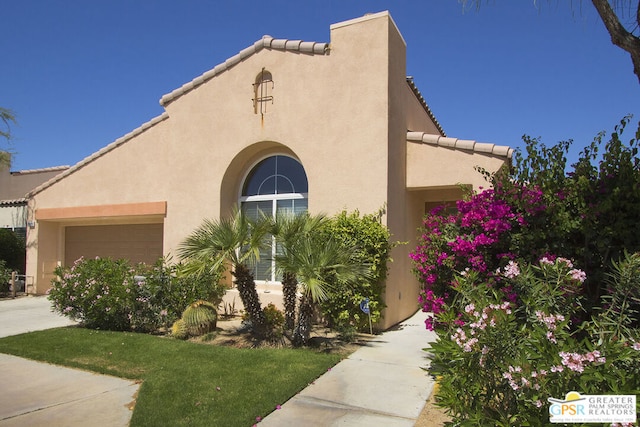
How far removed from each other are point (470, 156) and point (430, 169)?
0.96m

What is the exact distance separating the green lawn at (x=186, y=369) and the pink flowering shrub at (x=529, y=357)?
242 centimetres

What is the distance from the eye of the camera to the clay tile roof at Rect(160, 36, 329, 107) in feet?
34.0

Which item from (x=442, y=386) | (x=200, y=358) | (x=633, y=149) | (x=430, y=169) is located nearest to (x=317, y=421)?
(x=442, y=386)

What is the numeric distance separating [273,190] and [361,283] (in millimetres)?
4010

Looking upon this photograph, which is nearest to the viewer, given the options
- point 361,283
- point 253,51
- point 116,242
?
point 361,283

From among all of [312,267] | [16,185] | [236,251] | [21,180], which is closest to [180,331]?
[236,251]

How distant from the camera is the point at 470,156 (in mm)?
9570

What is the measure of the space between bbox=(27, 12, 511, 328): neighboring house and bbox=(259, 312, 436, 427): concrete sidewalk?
2369 millimetres

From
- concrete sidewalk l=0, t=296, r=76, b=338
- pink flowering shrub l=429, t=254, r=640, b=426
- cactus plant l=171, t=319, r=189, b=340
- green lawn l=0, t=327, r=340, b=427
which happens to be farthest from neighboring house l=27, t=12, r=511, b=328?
pink flowering shrub l=429, t=254, r=640, b=426

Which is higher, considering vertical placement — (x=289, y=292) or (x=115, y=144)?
(x=115, y=144)

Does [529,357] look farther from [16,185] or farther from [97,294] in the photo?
[16,185]

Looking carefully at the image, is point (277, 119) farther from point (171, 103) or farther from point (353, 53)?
point (171, 103)

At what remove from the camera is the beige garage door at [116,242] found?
14.7 m

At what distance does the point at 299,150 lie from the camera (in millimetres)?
10469
